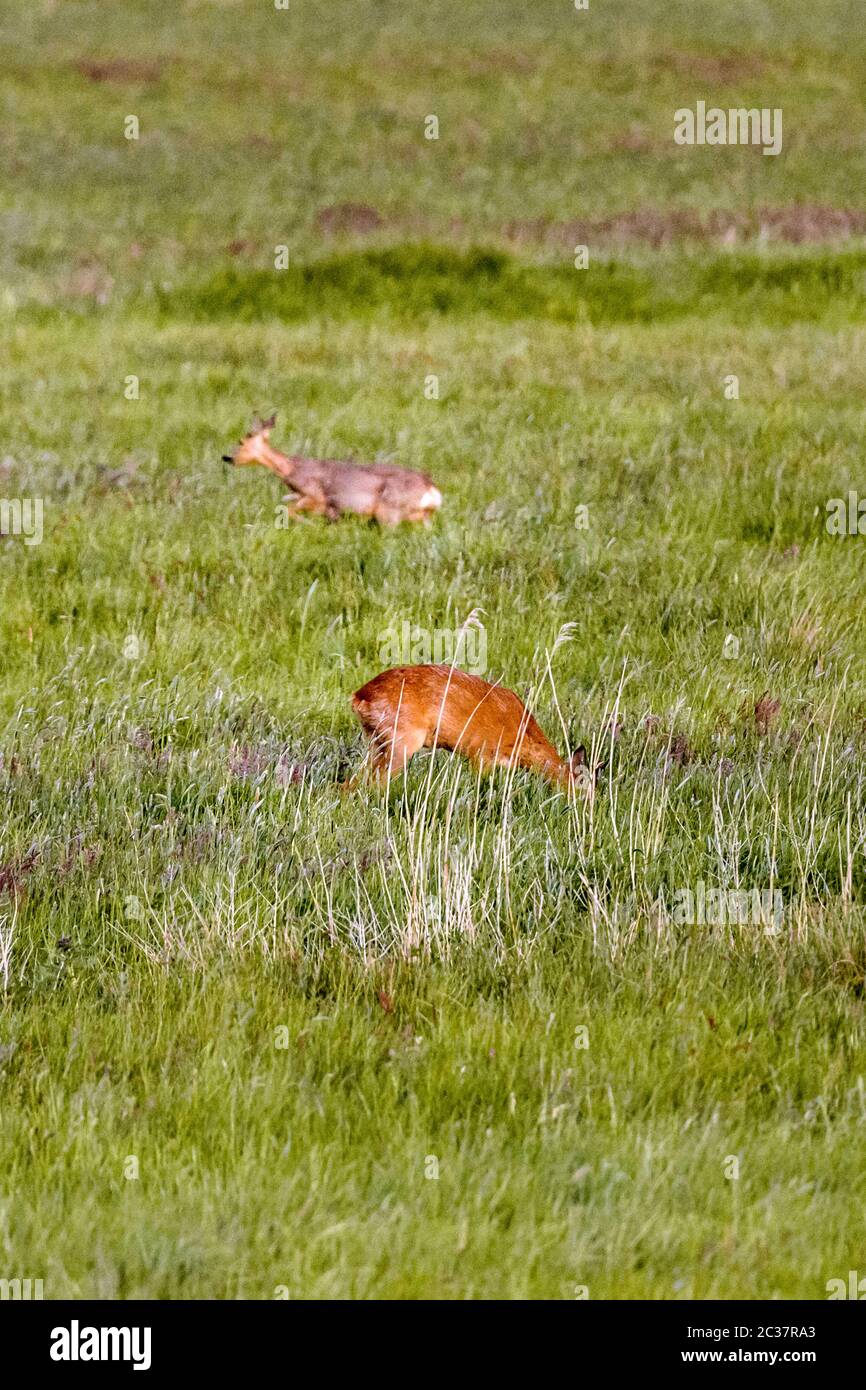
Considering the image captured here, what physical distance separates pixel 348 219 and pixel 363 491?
1501cm

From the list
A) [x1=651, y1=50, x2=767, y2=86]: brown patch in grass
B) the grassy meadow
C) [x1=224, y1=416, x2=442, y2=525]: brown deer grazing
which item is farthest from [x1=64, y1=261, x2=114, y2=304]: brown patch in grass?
[x1=651, y1=50, x2=767, y2=86]: brown patch in grass

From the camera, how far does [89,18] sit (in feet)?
148

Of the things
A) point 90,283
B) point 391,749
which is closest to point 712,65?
point 90,283

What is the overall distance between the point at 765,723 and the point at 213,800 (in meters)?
2.49

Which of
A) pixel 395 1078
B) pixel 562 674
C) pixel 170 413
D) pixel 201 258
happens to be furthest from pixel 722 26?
pixel 395 1078

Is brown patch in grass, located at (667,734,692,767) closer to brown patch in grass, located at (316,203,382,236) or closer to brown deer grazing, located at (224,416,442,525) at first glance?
brown deer grazing, located at (224,416,442,525)

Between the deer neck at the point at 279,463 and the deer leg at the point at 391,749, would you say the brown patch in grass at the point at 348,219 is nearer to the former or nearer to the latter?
the deer neck at the point at 279,463

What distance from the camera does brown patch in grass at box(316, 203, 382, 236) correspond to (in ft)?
78.8

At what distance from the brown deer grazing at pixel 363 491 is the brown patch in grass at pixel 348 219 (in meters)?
13.3

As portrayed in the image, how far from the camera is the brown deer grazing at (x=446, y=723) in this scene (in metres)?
6.54

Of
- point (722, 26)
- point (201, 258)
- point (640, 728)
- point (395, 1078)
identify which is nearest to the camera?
point (395, 1078)

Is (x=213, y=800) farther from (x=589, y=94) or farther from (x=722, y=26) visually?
(x=722, y=26)

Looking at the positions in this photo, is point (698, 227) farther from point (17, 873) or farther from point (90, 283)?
point (17, 873)

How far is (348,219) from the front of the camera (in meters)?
24.6
